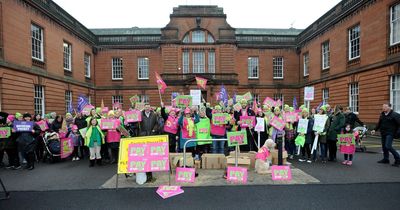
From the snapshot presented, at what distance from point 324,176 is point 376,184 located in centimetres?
123

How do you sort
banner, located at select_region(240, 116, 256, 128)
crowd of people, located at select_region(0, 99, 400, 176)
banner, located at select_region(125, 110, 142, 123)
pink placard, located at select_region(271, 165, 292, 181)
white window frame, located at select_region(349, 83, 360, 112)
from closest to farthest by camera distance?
pink placard, located at select_region(271, 165, 292, 181), banner, located at select_region(125, 110, 142, 123), crowd of people, located at select_region(0, 99, 400, 176), banner, located at select_region(240, 116, 256, 128), white window frame, located at select_region(349, 83, 360, 112)

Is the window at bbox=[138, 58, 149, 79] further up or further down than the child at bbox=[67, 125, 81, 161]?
further up

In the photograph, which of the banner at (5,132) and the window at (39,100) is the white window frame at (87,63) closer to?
the window at (39,100)

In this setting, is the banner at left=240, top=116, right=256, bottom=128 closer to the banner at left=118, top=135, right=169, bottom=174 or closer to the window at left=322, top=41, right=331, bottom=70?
the banner at left=118, top=135, right=169, bottom=174

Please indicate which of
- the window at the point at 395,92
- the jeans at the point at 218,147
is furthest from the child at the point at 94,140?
the window at the point at 395,92

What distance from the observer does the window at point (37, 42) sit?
60.2 feet

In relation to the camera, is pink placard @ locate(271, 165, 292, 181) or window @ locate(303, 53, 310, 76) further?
window @ locate(303, 53, 310, 76)

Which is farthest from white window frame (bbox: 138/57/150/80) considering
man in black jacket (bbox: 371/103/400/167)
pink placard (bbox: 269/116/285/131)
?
man in black jacket (bbox: 371/103/400/167)

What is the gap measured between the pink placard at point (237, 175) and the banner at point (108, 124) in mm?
4443

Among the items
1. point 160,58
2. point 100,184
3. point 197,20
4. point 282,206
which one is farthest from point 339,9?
point 100,184

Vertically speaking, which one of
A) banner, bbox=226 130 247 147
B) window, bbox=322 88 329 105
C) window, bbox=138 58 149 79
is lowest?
banner, bbox=226 130 247 147

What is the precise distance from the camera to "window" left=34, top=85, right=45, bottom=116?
1845 centimetres

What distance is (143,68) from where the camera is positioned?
1207 inches

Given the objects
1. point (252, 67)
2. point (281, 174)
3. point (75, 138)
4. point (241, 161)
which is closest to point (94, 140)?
point (75, 138)
